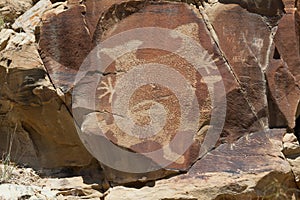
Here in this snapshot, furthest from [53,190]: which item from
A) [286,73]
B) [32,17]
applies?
[286,73]

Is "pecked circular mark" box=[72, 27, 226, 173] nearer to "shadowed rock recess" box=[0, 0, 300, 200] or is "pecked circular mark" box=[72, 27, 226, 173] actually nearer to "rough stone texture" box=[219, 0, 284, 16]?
"shadowed rock recess" box=[0, 0, 300, 200]

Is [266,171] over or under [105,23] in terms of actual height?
under

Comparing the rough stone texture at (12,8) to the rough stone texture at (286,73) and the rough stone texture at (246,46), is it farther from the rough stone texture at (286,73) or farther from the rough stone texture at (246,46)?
the rough stone texture at (286,73)

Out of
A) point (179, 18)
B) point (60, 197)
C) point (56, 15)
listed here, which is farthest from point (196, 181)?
point (56, 15)

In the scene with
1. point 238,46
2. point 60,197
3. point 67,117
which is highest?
point 238,46

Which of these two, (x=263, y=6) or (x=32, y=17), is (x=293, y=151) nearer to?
(x=263, y=6)

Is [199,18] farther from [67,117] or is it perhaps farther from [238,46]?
[67,117]

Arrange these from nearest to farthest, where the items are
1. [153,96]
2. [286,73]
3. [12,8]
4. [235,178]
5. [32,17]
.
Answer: [235,178]
[153,96]
[286,73]
[32,17]
[12,8]
